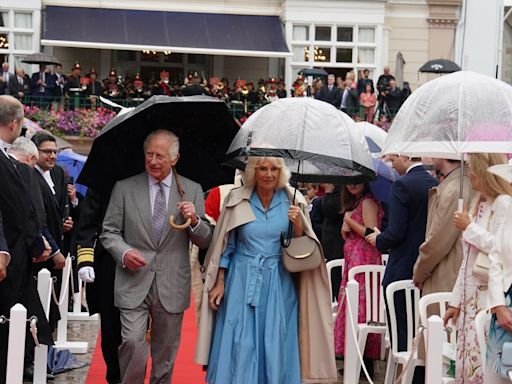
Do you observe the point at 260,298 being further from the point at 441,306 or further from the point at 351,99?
the point at 351,99

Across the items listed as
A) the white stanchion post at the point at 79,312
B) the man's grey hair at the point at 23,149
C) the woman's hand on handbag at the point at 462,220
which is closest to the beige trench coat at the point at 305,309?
the woman's hand on handbag at the point at 462,220

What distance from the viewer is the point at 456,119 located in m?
6.88

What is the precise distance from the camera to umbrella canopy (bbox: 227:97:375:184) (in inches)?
293

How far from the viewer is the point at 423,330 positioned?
6871 mm

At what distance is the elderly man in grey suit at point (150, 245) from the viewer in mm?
7453

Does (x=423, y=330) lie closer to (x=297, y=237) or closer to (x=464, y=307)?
(x=464, y=307)

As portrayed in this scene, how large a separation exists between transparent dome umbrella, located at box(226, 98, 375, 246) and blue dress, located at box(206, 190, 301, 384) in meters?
0.21

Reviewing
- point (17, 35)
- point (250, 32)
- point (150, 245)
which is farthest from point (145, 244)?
point (17, 35)

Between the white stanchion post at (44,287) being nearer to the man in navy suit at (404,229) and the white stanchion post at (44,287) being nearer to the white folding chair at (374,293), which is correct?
the white folding chair at (374,293)

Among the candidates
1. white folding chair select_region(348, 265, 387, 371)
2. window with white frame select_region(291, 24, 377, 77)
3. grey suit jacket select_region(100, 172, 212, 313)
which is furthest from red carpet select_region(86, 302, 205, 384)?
window with white frame select_region(291, 24, 377, 77)

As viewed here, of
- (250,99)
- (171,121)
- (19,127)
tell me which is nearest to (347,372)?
(171,121)

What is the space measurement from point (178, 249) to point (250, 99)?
21.8 metres

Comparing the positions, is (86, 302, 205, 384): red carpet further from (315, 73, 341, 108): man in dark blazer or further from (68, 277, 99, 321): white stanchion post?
(315, 73, 341, 108): man in dark blazer

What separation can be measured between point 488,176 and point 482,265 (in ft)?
1.65
